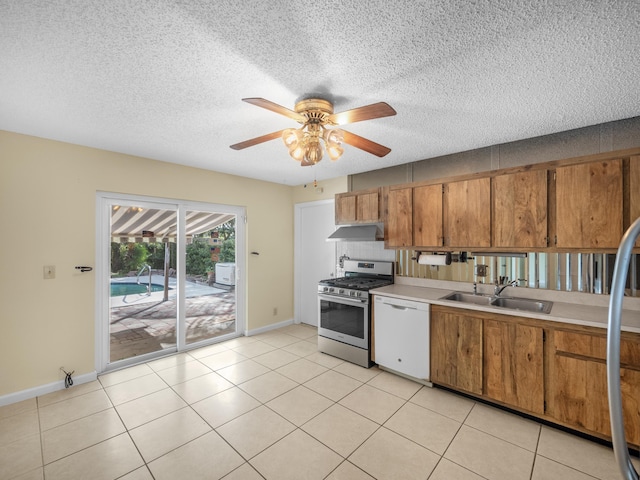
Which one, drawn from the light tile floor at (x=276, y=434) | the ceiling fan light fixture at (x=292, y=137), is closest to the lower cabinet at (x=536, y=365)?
the light tile floor at (x=276, y=434)

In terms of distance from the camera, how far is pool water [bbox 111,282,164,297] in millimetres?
3402

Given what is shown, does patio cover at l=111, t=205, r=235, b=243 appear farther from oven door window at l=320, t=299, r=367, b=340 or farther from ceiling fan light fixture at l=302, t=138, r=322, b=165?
ceiling fan light fixture at l=302, t=138, r=322, b=165

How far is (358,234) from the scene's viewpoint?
3.84 metres

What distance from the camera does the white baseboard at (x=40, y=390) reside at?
8.72 ft

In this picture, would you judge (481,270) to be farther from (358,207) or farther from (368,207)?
(358,207)

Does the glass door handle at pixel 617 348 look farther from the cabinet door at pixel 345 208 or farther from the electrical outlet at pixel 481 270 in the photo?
the cabinet door at pixel 345 208

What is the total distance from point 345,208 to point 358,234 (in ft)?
1.80

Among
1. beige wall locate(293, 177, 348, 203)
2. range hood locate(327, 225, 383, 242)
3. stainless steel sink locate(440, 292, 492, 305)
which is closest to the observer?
stainless steel sink locate(440, 292, 492, 305)

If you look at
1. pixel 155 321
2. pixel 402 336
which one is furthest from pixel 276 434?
pixel 155 321

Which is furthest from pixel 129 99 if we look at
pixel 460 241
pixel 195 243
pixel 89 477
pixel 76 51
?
pixel 460 241

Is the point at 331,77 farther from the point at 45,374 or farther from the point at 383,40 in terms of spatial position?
the point at 45,374

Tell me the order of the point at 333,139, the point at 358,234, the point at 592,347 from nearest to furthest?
the point at 333,139, the point at 592,347, the point at 358,234

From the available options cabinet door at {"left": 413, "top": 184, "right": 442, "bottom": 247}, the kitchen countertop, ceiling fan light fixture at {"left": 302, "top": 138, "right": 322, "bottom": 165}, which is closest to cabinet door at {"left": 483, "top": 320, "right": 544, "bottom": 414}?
the kitchen countertop

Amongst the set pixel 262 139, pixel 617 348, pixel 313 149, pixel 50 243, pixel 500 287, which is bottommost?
pixel 500 287
